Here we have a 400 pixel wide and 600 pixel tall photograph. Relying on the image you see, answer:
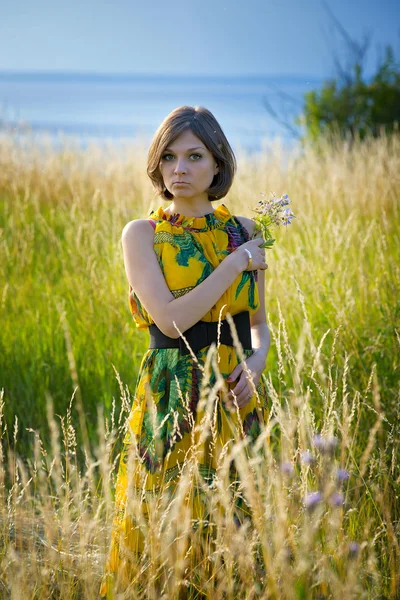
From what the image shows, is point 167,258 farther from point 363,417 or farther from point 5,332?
point 5,332

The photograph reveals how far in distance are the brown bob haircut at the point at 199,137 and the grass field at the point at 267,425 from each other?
0.51 m

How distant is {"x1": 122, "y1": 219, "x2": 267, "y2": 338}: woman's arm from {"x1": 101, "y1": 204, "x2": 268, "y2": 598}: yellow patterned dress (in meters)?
0.05

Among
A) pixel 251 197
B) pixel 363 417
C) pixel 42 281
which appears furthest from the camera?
pixel 251 197

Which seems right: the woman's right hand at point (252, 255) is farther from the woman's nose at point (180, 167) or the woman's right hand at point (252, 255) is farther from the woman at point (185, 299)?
the woman's nose at point (180, 167)

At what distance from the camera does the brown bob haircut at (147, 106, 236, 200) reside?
212cm

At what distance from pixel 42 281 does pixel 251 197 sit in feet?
5.51

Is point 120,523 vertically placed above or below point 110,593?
above

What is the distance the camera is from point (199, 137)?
213cm

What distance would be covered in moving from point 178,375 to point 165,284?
0.29 metres

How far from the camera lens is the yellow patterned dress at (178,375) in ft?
6.55

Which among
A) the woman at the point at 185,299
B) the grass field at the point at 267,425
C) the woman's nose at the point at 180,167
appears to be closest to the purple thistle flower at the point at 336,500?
the grass field at the point at 267,425

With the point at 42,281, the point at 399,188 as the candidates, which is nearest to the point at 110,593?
the point at 42,281

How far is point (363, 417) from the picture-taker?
3.08m

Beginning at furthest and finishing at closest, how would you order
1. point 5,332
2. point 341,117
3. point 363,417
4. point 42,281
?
point 341,117 → point 42,281 → point 5,332 → point 363,417
